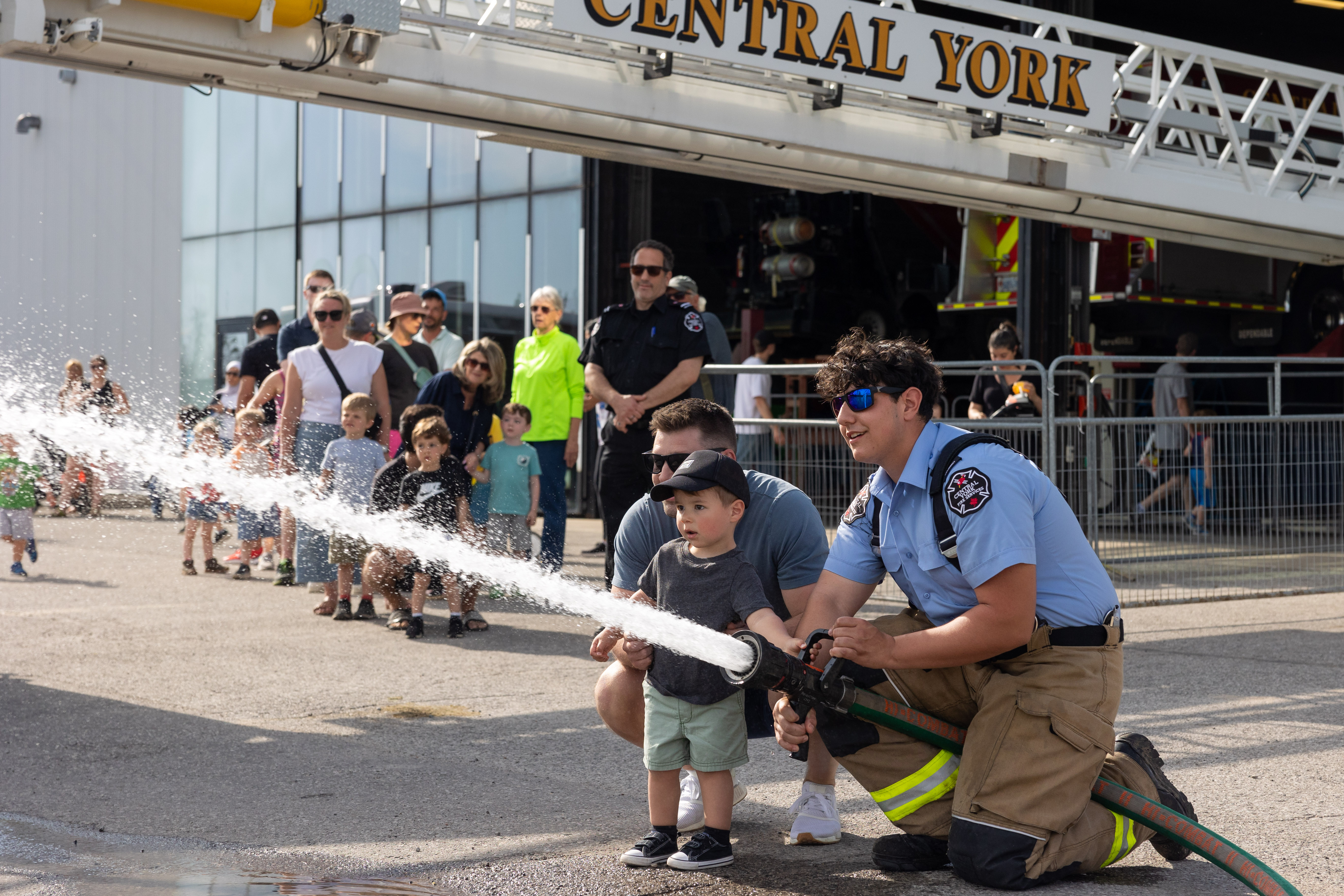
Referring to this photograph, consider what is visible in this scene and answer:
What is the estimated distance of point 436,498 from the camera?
7.54 metres

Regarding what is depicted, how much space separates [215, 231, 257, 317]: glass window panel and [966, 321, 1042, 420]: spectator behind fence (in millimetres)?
14987

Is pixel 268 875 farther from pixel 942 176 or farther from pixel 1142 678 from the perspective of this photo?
pixel 942 176

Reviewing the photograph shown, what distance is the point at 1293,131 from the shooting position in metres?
10.4

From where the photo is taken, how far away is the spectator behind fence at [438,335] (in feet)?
33.6

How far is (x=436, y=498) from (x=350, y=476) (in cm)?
72

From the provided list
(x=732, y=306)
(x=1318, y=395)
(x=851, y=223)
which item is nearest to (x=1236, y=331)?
(x=1318, y=395)

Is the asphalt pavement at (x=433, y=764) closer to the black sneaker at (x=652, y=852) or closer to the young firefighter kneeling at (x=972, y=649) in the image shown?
the black sneaker at (x=652, y=852)

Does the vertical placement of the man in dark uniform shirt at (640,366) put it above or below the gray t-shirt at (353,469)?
above

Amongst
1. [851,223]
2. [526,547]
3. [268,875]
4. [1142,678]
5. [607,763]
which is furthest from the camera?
[851,223]

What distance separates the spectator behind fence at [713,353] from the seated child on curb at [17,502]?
4285 millimetres

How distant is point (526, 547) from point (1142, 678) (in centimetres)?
381

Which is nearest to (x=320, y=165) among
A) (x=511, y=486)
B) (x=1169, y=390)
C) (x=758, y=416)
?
(x=758, y=416)

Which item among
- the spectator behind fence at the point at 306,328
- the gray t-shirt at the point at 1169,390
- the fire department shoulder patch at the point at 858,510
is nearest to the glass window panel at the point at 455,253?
the spectator behind fence at the point at 306,328

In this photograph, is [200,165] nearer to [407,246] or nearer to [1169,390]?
[407,246]
